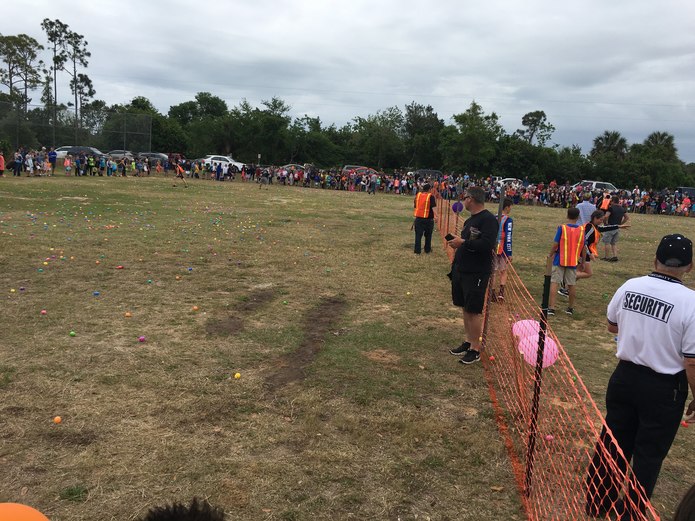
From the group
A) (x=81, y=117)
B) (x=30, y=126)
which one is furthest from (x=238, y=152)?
(x=30, y=126)

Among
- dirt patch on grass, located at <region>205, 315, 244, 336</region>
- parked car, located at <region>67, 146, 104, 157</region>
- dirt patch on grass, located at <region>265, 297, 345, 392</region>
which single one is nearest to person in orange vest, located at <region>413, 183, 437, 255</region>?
dirt patch on grass, located at <region>265, 297, 345, 392</region>

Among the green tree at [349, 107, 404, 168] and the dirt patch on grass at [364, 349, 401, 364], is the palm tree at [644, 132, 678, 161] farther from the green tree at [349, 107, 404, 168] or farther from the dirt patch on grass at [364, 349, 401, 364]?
the dirt patch on grass at [364, 349, 401, 364]

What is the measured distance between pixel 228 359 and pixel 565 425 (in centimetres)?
334

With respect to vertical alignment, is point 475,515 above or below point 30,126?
below

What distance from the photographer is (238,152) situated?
51656mm

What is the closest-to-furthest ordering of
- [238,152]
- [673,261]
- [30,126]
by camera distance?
[673,261] → [30,126] → [238,152]

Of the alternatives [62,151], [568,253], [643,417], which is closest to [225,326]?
[643,417]

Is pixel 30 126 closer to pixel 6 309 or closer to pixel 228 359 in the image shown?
pixel 6 309

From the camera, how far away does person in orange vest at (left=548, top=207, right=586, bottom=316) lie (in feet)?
24.5

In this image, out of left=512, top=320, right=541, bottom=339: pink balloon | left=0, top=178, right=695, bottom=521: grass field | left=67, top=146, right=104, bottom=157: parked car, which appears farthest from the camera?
left=67, top=146, right=104, bottom=157: parked car

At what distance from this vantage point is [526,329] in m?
4.95

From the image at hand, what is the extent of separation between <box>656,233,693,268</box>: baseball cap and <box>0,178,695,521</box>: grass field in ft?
5.80

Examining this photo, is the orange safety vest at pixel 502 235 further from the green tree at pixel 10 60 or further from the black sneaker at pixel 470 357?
the green tree at pixel 10 60

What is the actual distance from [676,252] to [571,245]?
488cm
